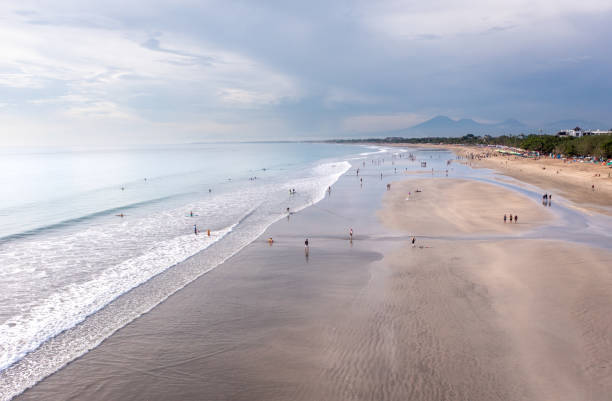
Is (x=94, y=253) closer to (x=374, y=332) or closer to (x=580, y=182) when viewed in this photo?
(x=374, y=332)

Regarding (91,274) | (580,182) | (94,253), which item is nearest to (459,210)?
(580,182)

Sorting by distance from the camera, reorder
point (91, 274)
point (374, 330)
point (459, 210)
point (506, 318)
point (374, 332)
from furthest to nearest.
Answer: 1. point (459, 210)
2. point (91, 274)
3. point (506, 318)
4. point (374, 330)
5. point (374, 332)

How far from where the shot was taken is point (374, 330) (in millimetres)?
13906

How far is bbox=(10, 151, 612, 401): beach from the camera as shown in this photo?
1084 centimetres

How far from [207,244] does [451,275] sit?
55.9 ft

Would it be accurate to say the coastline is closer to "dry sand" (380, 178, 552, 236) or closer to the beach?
"dry sand" (380, 178, 552, 236)

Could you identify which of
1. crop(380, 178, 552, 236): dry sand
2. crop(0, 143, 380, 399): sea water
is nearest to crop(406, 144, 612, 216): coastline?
crop(380, 178, 552, 236): dry sand

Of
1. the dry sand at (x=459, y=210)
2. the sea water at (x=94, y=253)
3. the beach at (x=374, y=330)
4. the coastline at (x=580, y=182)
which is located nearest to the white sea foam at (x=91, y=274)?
the sea water at (x=94, y=253)

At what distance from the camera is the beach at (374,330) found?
10836mm

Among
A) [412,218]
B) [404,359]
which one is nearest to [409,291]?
[404,359]

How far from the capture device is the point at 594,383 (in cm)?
1069

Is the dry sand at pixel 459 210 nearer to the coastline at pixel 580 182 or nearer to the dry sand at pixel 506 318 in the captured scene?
the dry sand at pixel 506 318

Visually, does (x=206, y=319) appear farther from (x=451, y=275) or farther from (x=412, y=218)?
(x=412, y=218)

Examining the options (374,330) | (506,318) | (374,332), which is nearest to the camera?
(374,332)
